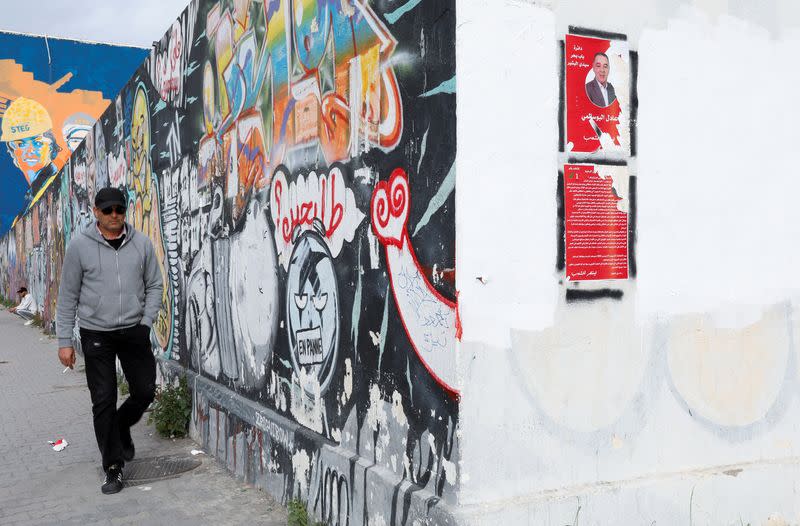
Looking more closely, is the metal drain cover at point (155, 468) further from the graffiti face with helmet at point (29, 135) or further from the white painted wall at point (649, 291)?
the graffiti face with helmet at point (29, 135)

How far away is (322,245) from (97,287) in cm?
188

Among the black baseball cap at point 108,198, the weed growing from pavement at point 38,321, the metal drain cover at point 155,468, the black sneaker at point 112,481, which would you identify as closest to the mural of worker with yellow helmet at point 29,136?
the weed growing from pavement at point 38,321

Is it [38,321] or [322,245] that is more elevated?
[322,245]

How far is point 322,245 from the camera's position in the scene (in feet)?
13.6

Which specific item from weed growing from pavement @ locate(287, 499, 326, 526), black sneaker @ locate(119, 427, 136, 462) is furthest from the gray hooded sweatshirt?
weed growing from pavement @ locate(287, 499, 326, 526)

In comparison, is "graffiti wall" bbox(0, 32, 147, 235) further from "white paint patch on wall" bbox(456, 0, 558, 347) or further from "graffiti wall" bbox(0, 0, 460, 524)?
"white paint patch on wall" bbox(456, 0, 558, 347)

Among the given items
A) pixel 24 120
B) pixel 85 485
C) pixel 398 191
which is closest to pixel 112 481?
pixel 85 485

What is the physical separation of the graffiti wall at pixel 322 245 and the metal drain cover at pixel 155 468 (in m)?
0.26

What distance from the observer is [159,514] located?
14.8ft

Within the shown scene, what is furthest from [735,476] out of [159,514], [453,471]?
[159,514]

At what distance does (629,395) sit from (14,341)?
610 inches

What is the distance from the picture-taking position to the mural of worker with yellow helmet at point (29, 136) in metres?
31.6

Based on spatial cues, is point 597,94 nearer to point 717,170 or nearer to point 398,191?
point 717,170

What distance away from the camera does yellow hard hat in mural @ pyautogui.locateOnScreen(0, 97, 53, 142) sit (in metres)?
31.5
